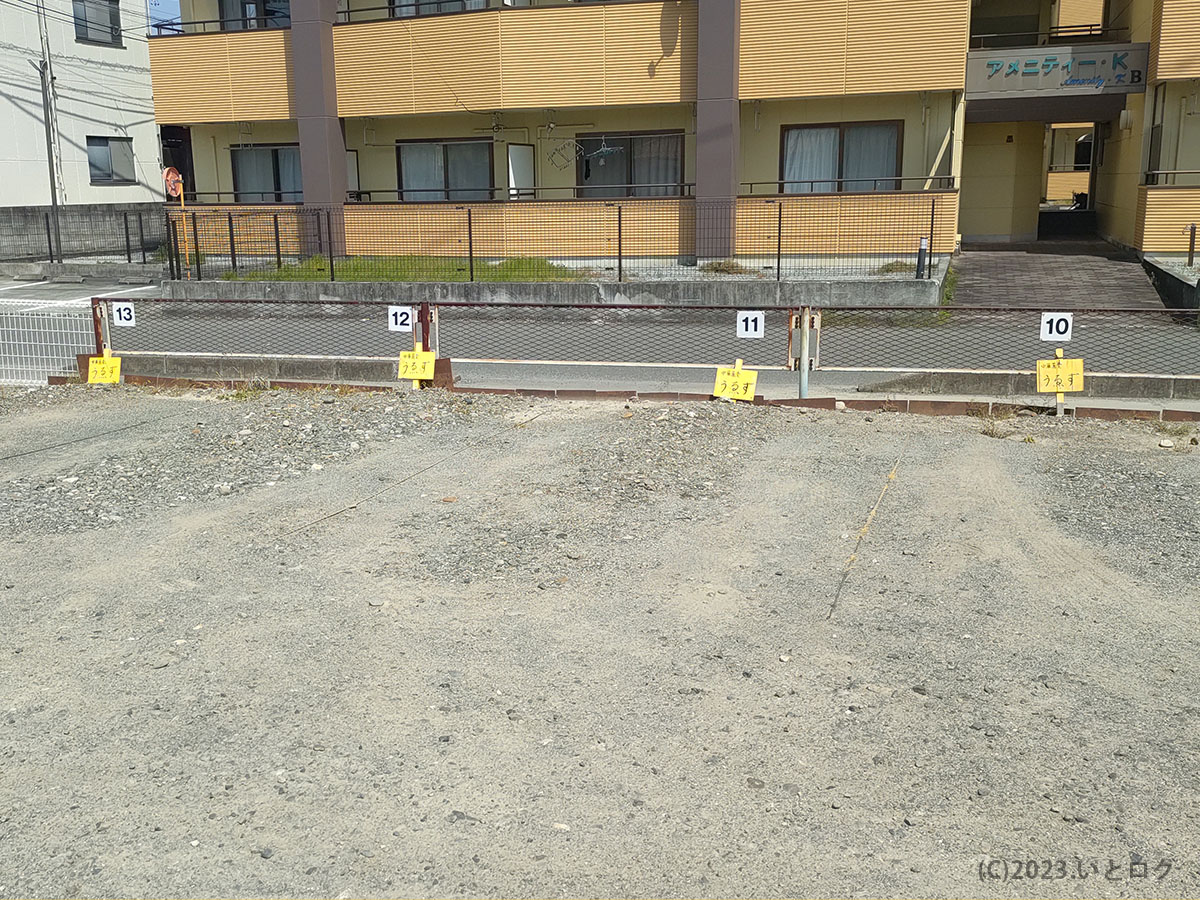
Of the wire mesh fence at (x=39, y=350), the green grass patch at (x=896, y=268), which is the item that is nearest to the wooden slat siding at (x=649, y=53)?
the green grass patch at (x=896, y=268)

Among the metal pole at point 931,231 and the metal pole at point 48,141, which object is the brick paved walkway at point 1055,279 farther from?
the metal pole at point 48,141

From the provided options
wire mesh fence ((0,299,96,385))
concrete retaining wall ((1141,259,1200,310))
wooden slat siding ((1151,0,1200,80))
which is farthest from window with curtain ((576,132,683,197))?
wire mesh fence ((0,299,96,385))

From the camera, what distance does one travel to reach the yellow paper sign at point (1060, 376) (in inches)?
427

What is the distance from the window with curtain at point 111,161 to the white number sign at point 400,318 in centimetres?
2643

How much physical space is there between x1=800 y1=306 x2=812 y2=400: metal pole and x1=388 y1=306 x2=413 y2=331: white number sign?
4.29 m

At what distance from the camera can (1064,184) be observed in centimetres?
4256

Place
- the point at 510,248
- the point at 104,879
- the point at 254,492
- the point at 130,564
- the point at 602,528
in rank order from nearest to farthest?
the point at 104,879, the point at 130,564, the point at 602,528, the point at 254,492, the point at 510,248

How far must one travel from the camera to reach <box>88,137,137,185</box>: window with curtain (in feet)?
113

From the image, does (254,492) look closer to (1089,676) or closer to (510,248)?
(1089,676)

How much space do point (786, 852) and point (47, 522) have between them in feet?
19.8

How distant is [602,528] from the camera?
7.46 m

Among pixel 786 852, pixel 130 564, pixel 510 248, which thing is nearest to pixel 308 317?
pixel 510 248

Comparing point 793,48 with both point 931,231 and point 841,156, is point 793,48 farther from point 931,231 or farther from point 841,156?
point 931,231

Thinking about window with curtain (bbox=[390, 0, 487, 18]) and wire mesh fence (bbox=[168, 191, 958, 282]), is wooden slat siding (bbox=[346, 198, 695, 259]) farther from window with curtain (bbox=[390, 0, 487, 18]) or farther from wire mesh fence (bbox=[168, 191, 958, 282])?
window with curtain (bbox=[390, 0, 487, 18])
